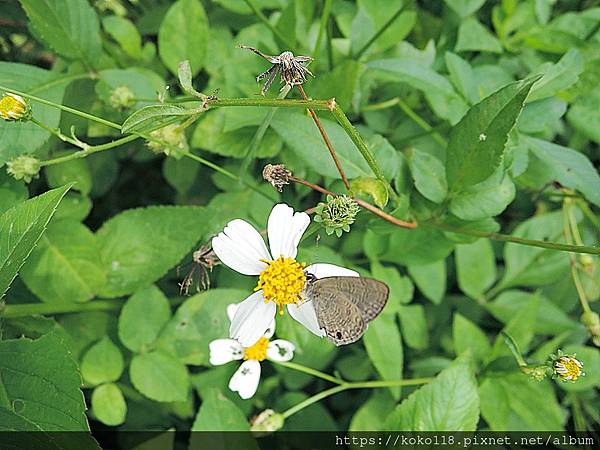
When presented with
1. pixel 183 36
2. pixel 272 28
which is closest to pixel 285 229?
pixel 272 28

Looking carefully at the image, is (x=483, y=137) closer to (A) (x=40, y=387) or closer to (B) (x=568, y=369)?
(B) (x=568, y=369)

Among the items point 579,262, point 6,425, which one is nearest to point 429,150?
point 579,262

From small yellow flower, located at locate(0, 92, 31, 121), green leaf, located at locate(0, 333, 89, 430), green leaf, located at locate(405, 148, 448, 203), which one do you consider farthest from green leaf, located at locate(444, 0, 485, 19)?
green leaf, located at locate(0, 333, 89, 430)

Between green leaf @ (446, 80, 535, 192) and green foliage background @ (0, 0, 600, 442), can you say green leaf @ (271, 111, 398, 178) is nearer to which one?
green foliage background @ (0, 0, 600, 442)

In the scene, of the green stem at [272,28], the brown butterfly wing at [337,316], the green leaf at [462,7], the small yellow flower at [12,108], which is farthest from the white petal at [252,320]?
the green leaf at [462,7]

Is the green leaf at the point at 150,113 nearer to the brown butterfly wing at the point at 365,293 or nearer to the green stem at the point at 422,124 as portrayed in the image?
the brown butterfly wing at the point at 365,293

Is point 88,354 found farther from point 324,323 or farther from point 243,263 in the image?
point 324,323
